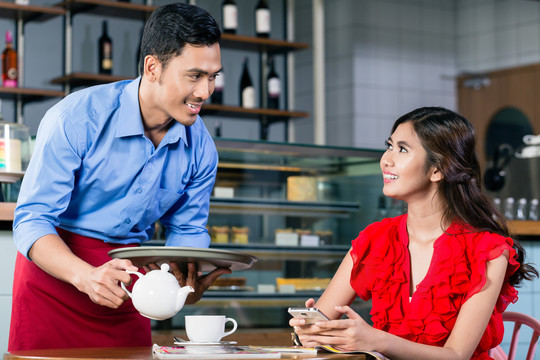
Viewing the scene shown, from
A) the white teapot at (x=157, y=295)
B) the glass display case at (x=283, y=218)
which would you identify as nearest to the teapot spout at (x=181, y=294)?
the white teapot at (x=157, y=295)

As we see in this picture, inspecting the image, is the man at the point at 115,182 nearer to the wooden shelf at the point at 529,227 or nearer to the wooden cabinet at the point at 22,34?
the wooden shelf at the point at 529,227

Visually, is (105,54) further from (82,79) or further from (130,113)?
(130,113)

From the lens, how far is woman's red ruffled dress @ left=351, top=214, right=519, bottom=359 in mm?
1887

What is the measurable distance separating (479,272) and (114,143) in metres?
0.91

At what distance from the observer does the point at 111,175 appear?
1.93 metres

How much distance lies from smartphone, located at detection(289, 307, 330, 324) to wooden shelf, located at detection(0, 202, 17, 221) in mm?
1426

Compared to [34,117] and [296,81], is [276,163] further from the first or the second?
[296,81]

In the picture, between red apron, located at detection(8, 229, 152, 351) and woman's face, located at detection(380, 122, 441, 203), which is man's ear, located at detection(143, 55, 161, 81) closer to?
red apron, located at detection(8, 229, 152, 351)

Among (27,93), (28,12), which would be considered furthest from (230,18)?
(27,93)

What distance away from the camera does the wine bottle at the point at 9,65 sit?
5129 millimetres

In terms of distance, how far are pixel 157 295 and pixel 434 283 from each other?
73 centimetres

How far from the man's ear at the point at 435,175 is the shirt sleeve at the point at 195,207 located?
560 millimetres

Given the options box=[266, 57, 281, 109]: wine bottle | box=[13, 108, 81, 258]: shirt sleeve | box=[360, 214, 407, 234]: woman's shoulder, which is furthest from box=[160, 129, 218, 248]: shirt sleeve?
box=[266, 57, 281, 109]: wine bottle

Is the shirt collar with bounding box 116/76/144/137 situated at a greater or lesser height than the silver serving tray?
greater
